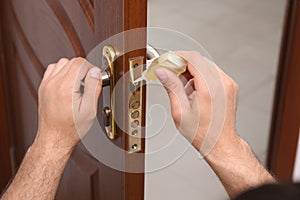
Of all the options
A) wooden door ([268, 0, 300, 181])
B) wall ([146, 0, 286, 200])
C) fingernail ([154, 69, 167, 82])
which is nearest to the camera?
fingernail ([154, 69, 167, 82])

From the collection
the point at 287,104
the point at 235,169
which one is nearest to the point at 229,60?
the point at 287,104

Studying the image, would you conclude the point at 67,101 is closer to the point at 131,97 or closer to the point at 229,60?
the point at 131,97

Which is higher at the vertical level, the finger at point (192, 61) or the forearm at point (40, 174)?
the finger at point (192, 61)

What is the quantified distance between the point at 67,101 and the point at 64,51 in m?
0.27

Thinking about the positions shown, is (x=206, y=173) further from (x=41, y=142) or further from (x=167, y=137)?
(x=41, y=142)

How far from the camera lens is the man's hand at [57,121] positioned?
0.92m

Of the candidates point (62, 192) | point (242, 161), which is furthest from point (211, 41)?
point (242, 161)

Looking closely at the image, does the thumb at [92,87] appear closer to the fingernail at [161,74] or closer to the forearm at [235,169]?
the fingernail at [161,74]

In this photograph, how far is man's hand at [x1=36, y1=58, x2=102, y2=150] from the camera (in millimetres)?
915

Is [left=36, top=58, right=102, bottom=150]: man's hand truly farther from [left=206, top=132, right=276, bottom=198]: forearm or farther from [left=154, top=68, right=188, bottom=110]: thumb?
[left=206, top=132, right=276, bottom=198]: forearm

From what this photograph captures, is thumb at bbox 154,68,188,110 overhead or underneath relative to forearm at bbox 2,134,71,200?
overhead

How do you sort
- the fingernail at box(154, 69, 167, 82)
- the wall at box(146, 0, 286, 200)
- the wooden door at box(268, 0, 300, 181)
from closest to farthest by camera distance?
the fingernail at box(154, 69, 167, 82), the wooden door at box(268, 0, 300, 181), the wall at box(146, 0, 286, 200)

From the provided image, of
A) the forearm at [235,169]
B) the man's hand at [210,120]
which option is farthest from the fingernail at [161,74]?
the forearm at [235,169]

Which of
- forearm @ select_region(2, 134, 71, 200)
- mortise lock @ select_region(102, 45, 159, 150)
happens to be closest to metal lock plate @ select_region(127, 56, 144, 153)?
mortise lock @ select_region(102, 45, 159, 150)
